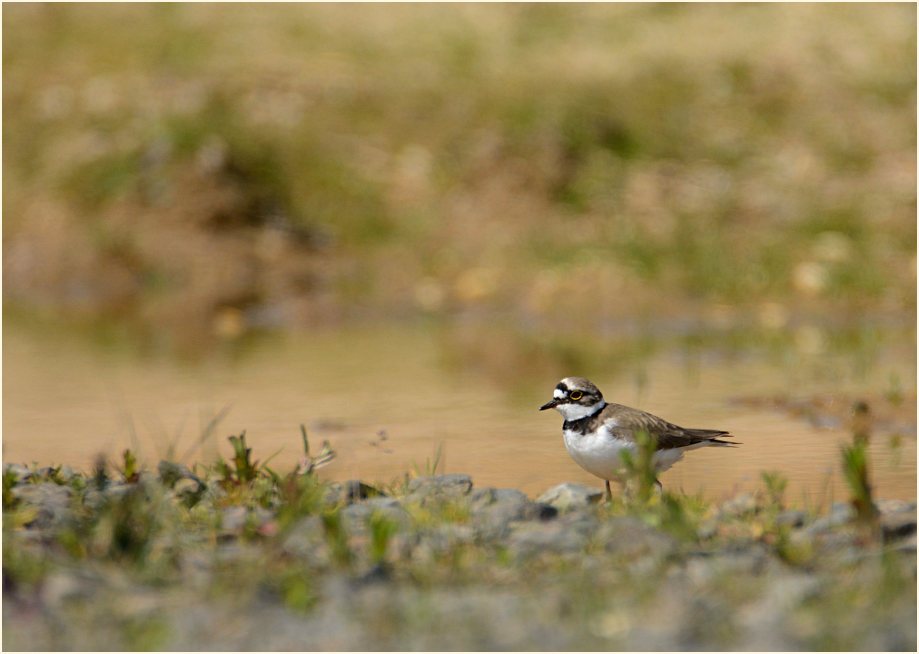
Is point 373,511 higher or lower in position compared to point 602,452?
lower

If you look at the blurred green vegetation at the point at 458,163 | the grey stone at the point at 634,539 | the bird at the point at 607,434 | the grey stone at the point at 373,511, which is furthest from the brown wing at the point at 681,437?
the blurred green vegetation at the point at 458,163

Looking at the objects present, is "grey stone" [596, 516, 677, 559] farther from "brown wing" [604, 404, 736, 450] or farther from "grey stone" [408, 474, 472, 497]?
"grey stone" [408, 474, 472, 497]

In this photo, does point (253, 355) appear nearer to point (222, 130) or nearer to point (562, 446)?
point (562, 446)

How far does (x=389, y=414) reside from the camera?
8719mm

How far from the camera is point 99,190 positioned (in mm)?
16578

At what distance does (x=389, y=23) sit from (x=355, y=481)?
15397mm

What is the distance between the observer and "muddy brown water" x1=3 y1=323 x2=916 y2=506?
6.82 m

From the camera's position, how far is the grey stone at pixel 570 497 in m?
5.57

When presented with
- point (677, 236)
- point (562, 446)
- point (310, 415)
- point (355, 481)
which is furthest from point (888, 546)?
point (677, 236)

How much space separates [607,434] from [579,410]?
0.30m

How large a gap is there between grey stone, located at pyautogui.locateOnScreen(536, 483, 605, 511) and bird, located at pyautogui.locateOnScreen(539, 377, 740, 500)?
0.29 feet

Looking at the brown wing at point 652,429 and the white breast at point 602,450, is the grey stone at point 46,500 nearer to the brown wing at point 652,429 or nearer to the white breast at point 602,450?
the white breast at point 602,450

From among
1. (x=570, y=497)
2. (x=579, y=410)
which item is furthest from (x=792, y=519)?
(x=579, y=410)

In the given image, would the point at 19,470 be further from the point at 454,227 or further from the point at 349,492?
the point at 454,227
